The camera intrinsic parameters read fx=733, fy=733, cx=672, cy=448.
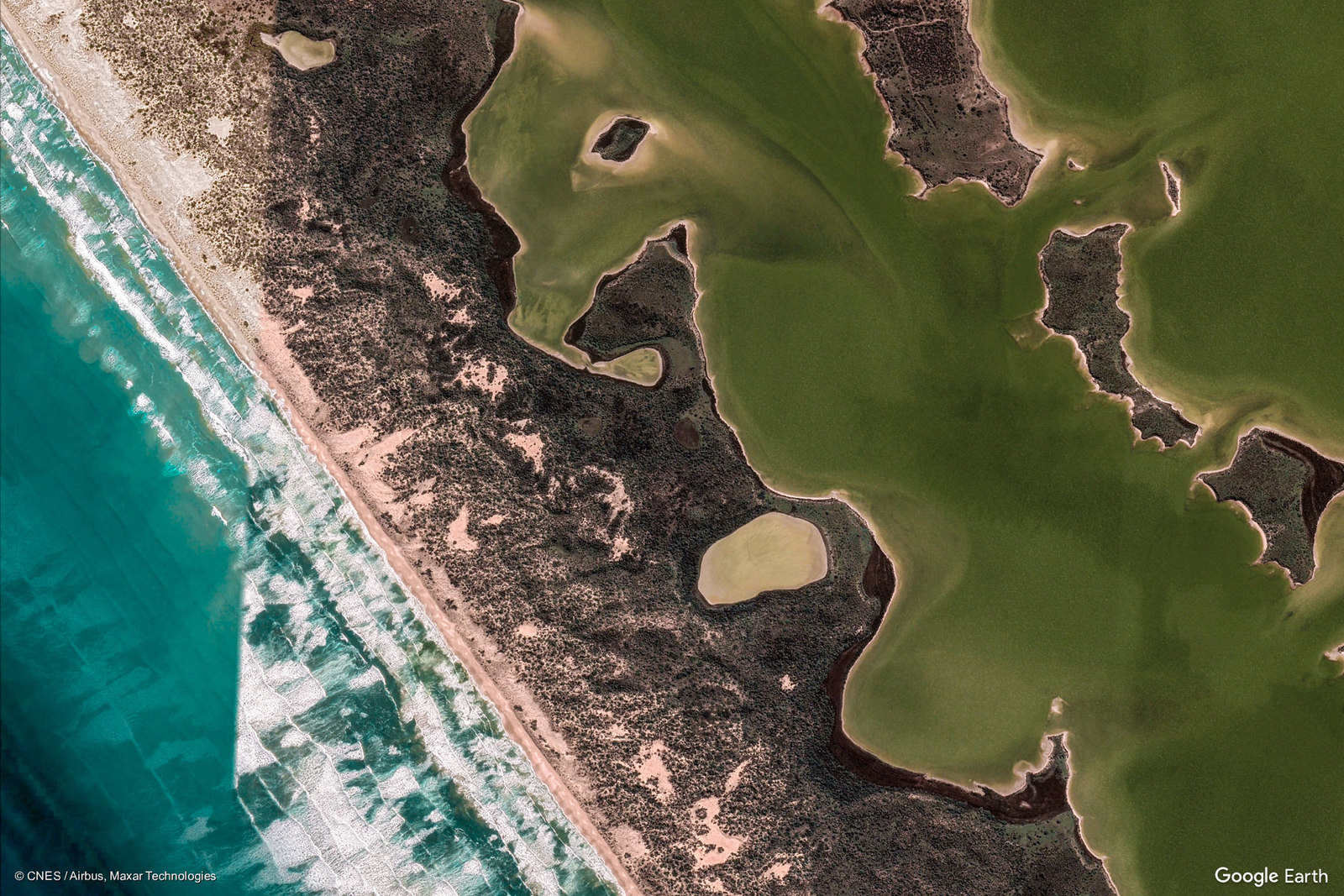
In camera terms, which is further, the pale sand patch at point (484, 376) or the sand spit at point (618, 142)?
the sand spit at point (618, 142)

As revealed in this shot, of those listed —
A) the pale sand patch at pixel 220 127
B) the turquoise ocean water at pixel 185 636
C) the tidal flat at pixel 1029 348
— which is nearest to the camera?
the tidal flat at pixel 1029 348

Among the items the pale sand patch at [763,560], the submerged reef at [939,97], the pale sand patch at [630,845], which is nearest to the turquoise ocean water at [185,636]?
the pale sand patch at [630,845]

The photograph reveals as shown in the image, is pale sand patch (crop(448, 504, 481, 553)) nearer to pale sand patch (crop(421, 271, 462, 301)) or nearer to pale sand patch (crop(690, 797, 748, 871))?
pale sand patch (crop(421, 271, 462, 301))

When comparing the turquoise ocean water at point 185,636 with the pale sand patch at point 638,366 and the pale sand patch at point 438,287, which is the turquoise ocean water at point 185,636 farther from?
the pale sand patch at point 638,366

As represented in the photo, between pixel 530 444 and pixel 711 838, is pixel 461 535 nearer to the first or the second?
pixel 530 444

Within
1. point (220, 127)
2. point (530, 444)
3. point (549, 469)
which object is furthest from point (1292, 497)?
point (220, 127)

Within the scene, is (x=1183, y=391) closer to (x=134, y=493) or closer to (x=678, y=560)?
(x=678, y=560)
